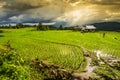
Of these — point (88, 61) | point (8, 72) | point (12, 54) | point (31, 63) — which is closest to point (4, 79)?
point (8, 72)

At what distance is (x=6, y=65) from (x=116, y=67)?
51504mm

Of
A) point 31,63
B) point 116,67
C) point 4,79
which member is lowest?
point 116,67

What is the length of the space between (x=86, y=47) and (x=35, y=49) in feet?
74.8

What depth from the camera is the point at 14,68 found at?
100 ft

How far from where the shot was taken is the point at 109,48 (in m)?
104

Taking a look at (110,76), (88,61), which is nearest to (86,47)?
(88,61)

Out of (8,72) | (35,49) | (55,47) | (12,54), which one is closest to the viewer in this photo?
(8,72)

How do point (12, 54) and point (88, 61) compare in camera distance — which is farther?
point (88, 61)

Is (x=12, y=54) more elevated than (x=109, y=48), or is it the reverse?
(x=12, y=54)

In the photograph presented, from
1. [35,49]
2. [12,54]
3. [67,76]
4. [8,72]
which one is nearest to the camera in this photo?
[8,72]

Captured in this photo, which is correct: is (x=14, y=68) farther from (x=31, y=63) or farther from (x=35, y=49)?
(x=35, y=49)

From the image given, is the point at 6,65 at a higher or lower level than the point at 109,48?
higher

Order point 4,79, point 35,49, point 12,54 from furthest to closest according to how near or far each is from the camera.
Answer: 1. point 35,49
2. point 12,54
3. point 4,79

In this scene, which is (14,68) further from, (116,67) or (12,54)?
(116,67)
